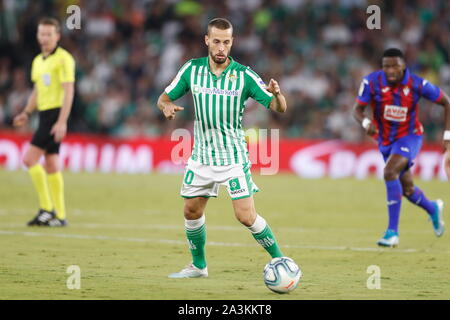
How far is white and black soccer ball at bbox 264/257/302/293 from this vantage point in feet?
24.4

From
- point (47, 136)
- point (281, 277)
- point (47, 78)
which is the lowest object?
point (281, 277)

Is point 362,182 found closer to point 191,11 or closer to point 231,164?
point 191,11

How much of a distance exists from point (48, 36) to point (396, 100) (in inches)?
189

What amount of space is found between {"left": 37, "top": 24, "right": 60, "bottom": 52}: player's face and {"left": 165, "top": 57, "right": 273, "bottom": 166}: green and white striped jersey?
15.8ft

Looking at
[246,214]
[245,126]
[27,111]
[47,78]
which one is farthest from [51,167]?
[245,126]

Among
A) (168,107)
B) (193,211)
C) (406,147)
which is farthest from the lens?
(406,147)

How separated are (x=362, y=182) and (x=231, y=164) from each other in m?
13.0

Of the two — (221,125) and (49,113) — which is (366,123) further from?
(49,113)

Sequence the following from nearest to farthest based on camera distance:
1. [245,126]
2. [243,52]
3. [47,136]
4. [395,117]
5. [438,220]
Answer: [395,117] < [438,220] < [47,136] < [245,126] < [243,52]

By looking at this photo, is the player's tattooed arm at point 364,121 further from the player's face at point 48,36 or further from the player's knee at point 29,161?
the player's knee at point 29,161

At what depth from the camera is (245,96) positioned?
8.03m

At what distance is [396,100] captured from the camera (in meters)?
11.2

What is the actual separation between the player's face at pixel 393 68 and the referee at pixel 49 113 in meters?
4.27

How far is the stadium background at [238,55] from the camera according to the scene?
75.5 ft
